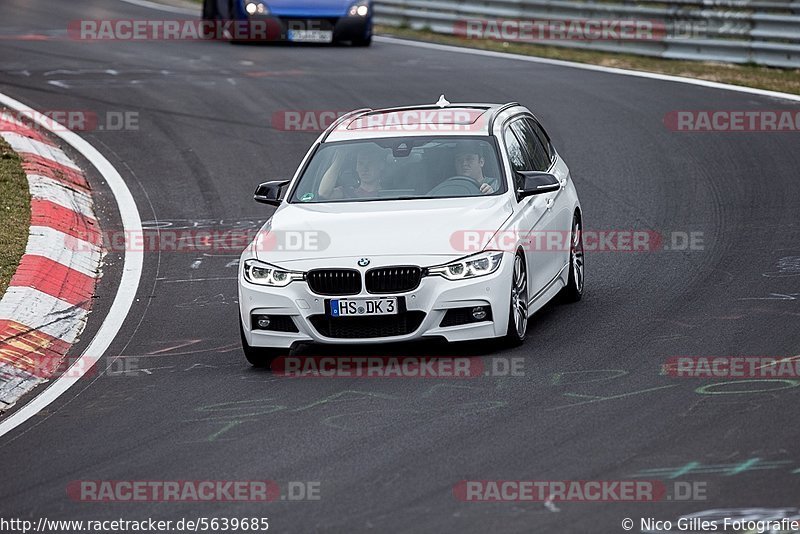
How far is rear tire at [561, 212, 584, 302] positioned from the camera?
1119cm

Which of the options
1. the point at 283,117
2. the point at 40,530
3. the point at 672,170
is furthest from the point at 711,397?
the point at 283,117

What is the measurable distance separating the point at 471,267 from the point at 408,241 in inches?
17.7

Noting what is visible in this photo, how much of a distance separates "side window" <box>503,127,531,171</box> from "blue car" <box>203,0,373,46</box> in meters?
14.9

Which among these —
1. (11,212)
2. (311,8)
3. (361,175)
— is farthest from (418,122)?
(311,8)

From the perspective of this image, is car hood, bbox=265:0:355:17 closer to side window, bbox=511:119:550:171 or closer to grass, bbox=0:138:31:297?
grass, bbox=0:138:31:297

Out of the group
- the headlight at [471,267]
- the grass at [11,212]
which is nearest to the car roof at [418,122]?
the headlight at [471,267]

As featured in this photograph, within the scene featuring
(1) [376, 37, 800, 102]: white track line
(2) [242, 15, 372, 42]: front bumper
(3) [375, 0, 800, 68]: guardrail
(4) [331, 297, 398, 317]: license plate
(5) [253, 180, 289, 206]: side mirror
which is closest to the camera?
(4) [331, 297, 398, 317]: license plate

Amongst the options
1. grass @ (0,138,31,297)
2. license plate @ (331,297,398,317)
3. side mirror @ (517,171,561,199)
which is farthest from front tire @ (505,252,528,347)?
grass @ (0,138,31,297)

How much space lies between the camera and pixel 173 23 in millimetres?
29859

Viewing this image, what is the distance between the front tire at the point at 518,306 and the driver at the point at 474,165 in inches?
26.8

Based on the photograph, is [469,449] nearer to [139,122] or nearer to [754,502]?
[754,502]

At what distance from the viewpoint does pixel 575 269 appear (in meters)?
11.2

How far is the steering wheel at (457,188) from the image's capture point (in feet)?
33.5

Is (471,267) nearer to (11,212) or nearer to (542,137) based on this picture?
(542,137)
